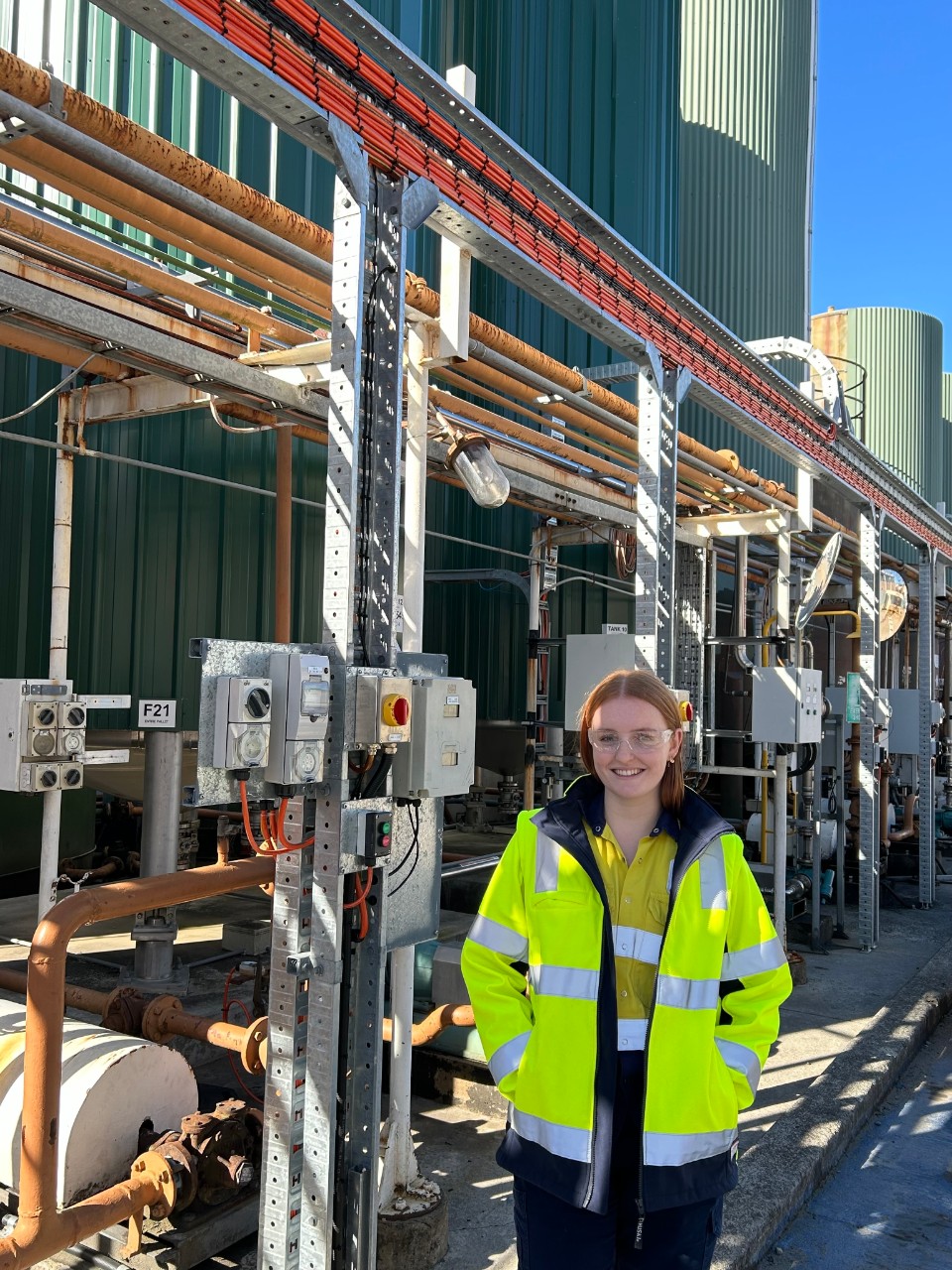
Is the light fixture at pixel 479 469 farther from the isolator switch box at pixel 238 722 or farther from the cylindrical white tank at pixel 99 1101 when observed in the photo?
the cylindrical white tank at pixel 99 1101

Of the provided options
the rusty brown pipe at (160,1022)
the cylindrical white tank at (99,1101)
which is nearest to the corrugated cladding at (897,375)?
the rusty brown pipe at (160,1022)

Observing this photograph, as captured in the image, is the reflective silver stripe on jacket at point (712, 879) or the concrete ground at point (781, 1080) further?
the concrete ground at point (781, 1080)

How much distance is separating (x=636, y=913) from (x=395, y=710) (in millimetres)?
1042

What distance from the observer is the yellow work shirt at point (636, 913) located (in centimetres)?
234

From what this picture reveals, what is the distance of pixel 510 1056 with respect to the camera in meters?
2.37

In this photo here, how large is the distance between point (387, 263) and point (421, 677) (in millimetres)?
1313

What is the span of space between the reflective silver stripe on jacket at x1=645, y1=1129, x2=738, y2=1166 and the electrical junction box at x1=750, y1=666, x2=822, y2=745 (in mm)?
5524

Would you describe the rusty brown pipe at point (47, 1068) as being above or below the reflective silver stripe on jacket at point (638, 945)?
below

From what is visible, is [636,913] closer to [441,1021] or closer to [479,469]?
[441,1021]

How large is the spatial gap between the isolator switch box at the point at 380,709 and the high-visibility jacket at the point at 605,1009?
734 mm

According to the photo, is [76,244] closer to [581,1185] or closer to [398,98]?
[398,98]

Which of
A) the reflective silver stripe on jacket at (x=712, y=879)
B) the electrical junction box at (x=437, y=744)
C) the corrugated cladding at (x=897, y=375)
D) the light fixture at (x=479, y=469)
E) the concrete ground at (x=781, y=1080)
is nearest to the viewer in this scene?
the reflective silver stripe on jacket at (x=712, y=879)

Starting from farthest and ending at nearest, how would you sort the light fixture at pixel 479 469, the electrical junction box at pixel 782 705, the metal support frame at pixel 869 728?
1. the metal support frame at pixel 869 728
2. the electrical junction box at pixel 782 705
3. the light fixture at pixel 479 469

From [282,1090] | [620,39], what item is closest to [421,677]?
[282,1090]
